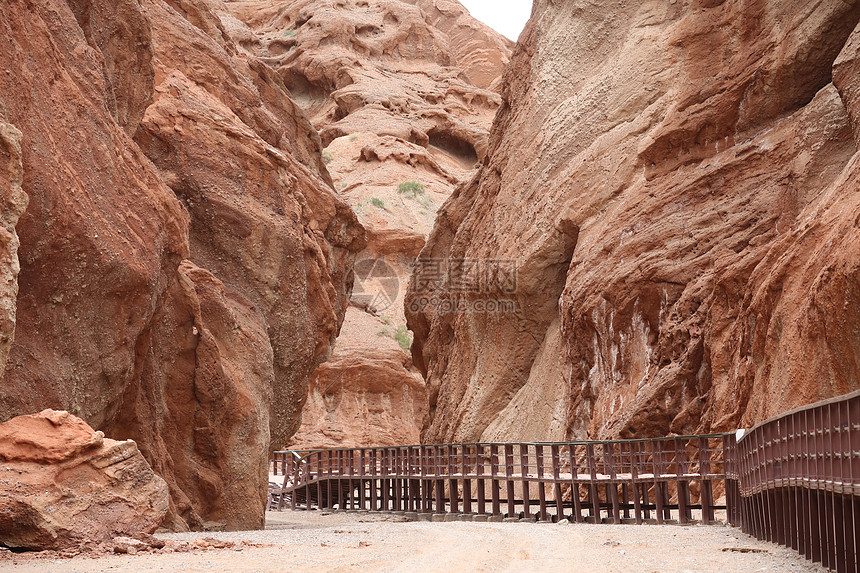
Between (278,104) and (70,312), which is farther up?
(278,104)

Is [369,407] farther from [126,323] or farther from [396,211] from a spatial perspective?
[126,323]

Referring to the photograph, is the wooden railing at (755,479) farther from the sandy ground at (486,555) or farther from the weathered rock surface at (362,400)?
the weathered rock surface at (362,400)

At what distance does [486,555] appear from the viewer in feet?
31.0

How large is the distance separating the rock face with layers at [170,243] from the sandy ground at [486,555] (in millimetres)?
3210

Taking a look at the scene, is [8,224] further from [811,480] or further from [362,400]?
[362,400]

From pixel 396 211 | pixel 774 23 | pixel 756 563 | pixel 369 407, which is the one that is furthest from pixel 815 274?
pixel 396 211

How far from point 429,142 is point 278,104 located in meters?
37.3

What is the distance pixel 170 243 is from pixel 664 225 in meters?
11.8

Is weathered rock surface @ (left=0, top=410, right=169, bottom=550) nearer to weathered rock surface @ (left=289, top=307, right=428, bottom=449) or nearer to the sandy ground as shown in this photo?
the sandy ground

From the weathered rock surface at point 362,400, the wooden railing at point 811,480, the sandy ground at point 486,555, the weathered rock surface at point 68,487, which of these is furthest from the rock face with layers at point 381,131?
the weathered rock surface at point 68,487

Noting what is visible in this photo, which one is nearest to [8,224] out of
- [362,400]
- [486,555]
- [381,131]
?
[486,555]

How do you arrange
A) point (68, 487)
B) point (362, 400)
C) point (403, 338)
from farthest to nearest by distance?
point (403, 338)
point (362, 400)
point (68, 487)

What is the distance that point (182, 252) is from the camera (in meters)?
14.5

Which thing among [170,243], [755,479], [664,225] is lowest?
[755,479]
